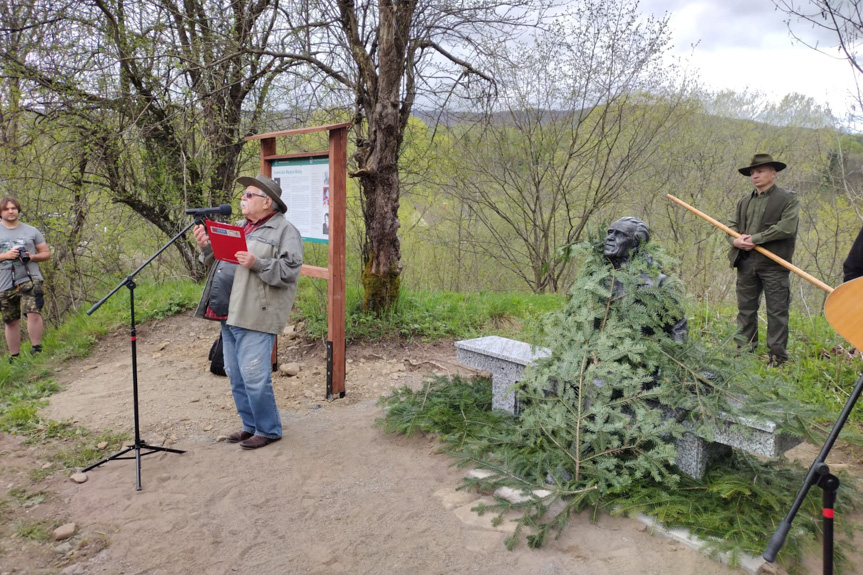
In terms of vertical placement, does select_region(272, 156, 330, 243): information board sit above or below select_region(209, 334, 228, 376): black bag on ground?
above

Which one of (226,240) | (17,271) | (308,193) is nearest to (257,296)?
(226,240)

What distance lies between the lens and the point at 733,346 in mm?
3346

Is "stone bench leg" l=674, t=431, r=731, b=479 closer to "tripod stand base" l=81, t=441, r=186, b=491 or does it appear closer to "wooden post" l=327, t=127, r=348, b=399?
"wooden post" l=327, t=127, r=348, b=399

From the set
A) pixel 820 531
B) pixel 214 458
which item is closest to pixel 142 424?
pixel 214 458

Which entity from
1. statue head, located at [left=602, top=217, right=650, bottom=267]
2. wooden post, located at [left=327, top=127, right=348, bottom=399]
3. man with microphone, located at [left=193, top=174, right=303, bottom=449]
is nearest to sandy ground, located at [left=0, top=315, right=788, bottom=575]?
man with microphone, located at [left=193, top=174, right=303, bottom=449]

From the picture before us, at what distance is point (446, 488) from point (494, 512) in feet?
1.40

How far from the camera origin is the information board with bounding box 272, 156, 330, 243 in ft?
16.7

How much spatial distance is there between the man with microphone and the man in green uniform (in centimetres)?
410

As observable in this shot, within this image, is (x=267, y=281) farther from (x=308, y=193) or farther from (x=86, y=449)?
(x=86, y=449)

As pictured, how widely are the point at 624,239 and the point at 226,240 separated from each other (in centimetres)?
252

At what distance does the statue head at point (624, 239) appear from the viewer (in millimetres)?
3471

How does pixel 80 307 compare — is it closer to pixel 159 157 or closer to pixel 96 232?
pixel 96 232

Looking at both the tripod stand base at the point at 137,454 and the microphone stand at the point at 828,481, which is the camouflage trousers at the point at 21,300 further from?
the microphone stand at the point at 828,481

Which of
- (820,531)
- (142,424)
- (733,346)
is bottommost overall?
(142,424)
